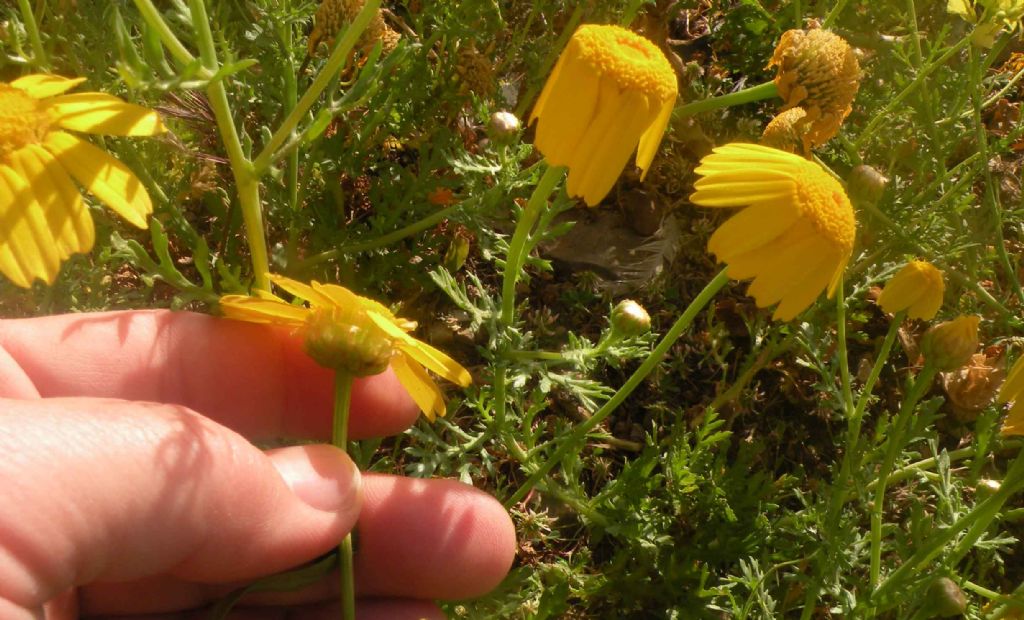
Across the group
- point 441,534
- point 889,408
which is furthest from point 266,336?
point 889,408

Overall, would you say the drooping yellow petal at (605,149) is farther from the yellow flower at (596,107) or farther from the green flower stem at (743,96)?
the green flower stem at (743,96)

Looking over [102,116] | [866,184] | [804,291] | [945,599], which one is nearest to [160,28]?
[102,116]

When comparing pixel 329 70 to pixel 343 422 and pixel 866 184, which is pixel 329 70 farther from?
pixel 866 184

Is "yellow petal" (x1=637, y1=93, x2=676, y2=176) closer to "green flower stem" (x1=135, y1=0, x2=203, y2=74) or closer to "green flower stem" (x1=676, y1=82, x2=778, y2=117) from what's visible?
"green flower stem" (x1=676, y1=82, x2=778, y2=117)

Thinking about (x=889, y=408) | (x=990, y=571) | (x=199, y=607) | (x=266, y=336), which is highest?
(x=266, y=336)

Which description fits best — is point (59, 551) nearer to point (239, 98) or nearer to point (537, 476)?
point (537, 476)

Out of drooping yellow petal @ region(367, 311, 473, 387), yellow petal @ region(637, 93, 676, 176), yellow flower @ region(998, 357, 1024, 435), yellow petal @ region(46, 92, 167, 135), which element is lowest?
yellow flower @ region(998, 357, 1024, 435)

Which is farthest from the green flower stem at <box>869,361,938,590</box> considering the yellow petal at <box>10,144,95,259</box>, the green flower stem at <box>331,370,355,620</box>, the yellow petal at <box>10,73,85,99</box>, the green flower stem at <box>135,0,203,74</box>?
the yellow petal at <box>10,73,85,99</box>
